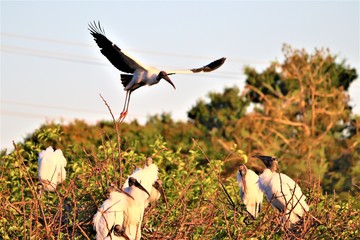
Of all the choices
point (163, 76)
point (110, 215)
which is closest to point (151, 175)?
point (163, 76)

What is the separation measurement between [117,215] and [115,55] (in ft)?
11.5

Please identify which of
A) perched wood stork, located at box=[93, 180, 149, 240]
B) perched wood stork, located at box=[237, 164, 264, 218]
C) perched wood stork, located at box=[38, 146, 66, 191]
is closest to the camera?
perched wood stork, located at box=[93, 180, 149, 240]

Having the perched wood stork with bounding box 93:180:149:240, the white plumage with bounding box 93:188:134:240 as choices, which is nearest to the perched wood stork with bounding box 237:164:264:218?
the perched wood stork with bounding box 93:180:149:240

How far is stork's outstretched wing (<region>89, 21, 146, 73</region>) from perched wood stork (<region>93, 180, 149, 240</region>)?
2801 millimetres

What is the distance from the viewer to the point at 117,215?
8.60 m

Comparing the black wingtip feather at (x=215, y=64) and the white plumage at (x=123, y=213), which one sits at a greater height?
the black wingtip feather at (x=215, y=64)

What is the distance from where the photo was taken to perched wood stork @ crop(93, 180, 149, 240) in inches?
333

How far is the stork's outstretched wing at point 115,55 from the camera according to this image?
451 inches

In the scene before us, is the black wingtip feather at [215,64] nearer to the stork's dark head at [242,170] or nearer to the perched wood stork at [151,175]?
the stork's dark head at [242,170]

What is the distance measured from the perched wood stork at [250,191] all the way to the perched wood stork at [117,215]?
2.33m

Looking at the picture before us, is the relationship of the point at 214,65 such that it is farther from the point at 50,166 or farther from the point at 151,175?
the point at 151,175

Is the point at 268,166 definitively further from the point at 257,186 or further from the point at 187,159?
the point at 187,159

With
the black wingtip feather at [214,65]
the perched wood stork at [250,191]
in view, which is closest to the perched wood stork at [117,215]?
the perched wood stork at [250,191]

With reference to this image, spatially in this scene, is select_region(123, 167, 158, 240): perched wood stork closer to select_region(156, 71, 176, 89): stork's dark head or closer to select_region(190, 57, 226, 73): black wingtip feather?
select_region(156, 71, 176, 89): stork's dark head
